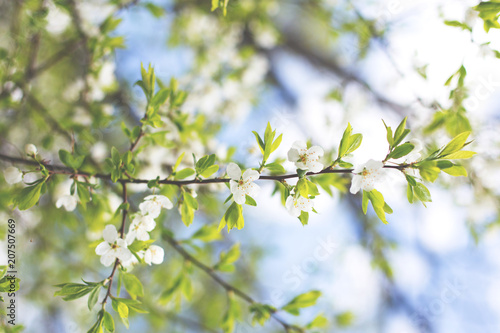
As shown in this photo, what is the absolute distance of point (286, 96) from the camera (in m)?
3.71

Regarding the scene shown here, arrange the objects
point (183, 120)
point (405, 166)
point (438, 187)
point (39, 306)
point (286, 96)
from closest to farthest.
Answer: point (405, 166) → point (183, 120) → point (438, 187) → point (39, 306) → point (286, 96)

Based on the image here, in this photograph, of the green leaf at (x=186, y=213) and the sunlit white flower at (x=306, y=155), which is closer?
the sunlit white flower at (x=306, y=155)

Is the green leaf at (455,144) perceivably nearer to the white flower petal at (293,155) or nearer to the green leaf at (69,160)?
the white flower petal at (293,155)

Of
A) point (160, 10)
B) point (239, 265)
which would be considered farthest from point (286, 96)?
point (160, 10)

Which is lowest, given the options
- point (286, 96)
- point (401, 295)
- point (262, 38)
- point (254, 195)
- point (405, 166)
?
point (401, 295)

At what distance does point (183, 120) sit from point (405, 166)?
2.69 feet

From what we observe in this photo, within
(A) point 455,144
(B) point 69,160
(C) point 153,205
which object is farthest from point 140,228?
(A) point 455,144

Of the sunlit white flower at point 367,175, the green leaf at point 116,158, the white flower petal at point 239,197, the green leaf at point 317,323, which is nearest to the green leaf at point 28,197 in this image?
the green leaf at point 116,158

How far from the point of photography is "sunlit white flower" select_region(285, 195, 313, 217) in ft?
2.74

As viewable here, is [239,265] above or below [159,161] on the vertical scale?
below

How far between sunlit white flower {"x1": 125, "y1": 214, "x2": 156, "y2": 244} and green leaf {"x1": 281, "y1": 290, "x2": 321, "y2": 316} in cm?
58

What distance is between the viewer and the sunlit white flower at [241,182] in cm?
85

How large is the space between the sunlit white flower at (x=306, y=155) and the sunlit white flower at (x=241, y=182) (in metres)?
0.11

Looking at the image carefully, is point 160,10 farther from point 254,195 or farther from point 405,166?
point 405,166
